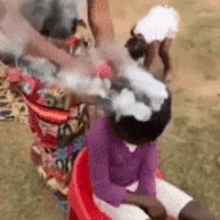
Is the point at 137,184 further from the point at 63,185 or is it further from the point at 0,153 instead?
the point at 0,153

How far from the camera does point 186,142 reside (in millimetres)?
1903

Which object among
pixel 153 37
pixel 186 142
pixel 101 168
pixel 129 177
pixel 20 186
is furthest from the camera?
pixel 186 142

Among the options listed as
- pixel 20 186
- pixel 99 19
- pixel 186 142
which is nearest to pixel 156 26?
pixel 99 19

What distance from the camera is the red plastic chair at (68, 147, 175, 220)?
114cm

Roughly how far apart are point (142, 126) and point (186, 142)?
3.53ft

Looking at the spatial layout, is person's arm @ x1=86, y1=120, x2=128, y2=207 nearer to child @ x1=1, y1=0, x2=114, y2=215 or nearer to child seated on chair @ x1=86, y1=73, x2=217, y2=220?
child seated on chair @ x1=86, y1=73, x2=217, y2=220

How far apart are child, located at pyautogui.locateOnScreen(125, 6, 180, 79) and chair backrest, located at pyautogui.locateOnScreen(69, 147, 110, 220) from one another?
0.37m

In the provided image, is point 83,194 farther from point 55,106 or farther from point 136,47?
point 136,47

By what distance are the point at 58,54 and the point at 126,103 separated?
188 millimetres

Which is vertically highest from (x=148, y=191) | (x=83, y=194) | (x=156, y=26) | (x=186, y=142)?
(x=156, y=26)

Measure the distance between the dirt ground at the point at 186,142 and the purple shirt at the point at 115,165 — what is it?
1.16 feet

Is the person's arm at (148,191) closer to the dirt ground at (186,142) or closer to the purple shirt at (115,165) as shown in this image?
the purple shirt at (115,165)

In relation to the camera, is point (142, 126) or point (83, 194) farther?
point (83, 194)

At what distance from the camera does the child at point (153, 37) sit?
4.08 ft
